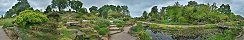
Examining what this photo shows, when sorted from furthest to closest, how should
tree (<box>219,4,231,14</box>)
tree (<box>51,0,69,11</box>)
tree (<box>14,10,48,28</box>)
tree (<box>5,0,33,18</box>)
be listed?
tree (<box>219,4,231,14</box>), tree (<box>51,0,69,11</box>), tree (<box>5,0,33,18</box>), tree (<box>14,10,48,28</box>)

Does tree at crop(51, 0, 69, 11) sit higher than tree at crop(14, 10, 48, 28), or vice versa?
tree at crop(51, 0, 69, 11)

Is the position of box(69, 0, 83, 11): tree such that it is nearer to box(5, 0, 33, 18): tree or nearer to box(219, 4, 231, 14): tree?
box(5, 0, 33, 18): tree

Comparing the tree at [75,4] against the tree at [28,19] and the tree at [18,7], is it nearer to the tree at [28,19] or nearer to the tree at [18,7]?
the tree at [18,7]

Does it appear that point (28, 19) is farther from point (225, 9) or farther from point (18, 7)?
point (225, 9)

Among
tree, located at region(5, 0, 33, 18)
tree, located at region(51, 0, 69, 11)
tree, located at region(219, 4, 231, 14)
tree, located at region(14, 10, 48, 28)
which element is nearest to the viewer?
tree, located at region(14, 10, 48, 28)

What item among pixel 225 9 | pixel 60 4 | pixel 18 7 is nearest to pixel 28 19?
pixel 18 7

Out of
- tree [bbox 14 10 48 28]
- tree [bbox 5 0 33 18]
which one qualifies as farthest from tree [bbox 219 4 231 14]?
tree [bbox 14 10 48 28]

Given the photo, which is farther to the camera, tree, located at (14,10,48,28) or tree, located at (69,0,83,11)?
tree, located at (69,0,83,11)

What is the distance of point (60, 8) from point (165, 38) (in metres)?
37.3

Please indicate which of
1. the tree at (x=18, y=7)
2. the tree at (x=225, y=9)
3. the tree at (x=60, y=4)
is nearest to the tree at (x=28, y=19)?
the tree at (x=18, y=7)

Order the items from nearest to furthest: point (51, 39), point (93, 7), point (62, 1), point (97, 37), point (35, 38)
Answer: point (51, 39) < point (35, 38) < point (97, 37) < point (62, 1) < point (93, 7)

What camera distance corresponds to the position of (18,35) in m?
18.3

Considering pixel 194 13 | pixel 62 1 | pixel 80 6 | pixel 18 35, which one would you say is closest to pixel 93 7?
pixel 80 6

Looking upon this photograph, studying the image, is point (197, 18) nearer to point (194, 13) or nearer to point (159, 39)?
point (194, 13)
